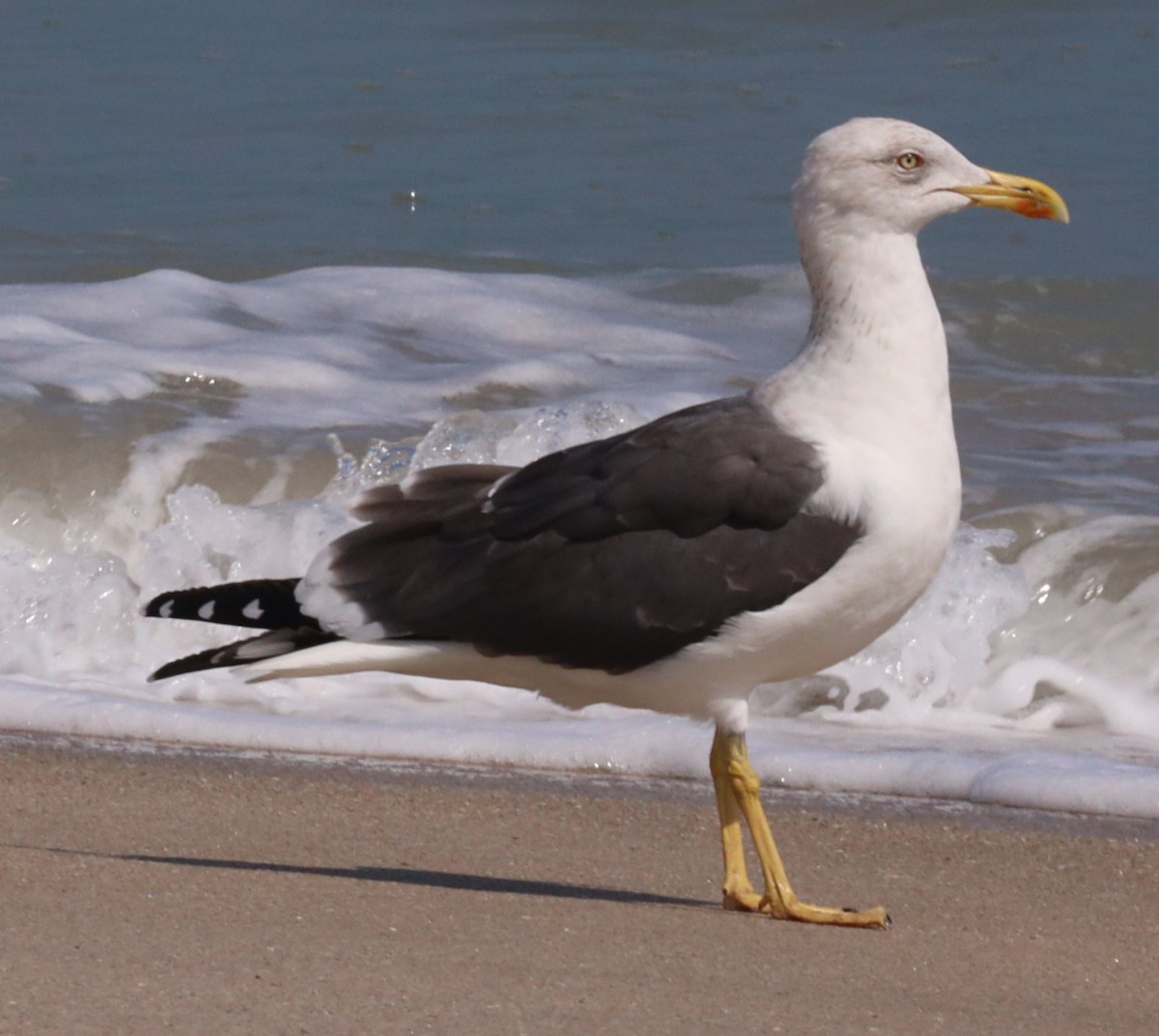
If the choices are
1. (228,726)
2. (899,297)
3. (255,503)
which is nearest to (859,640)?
(899,297)

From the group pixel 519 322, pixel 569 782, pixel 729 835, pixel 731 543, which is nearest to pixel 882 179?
pixel 731 543

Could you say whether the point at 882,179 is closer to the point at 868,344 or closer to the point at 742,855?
the point at 868,344

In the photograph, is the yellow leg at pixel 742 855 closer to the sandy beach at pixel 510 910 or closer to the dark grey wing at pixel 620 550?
the sandy beach at pixel 510 910

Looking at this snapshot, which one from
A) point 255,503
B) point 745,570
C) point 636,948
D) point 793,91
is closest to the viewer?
point 636,948

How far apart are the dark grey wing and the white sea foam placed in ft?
4.01

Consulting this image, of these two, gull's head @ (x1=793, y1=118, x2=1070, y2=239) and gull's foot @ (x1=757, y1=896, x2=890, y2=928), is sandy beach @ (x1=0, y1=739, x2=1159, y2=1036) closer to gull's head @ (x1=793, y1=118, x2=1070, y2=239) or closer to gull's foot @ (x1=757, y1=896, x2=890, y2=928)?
gull's foot @ (x1=757, y1=896, x2=890, y2=928)

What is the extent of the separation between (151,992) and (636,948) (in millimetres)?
924

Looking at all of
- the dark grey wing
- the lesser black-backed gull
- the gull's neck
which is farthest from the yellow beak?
the dark grey wing

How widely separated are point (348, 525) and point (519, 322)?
359cm

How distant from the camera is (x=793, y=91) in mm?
16531

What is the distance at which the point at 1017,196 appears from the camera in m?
4.59

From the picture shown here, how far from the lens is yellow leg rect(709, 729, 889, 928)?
13.8 ft

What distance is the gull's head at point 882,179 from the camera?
4457 mm

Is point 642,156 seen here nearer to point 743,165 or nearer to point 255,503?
point 743,165
